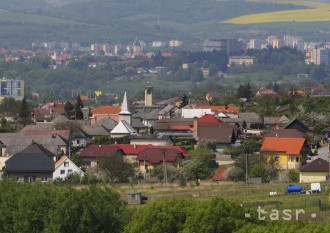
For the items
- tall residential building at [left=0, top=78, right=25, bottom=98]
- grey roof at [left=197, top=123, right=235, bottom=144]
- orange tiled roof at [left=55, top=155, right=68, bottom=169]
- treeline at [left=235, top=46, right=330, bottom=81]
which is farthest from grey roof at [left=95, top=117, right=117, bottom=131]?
treeline at [left=235, top=46, right=330, bottom=81]

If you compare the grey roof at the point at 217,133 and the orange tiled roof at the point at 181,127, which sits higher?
the grey roof at the point at 217,133

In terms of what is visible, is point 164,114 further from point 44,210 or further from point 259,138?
point 44,210

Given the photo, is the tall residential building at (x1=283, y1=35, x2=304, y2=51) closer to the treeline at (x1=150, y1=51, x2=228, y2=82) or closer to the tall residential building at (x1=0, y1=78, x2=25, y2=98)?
the treeline at (x1=150, y1=51, x2=228, y2=82)

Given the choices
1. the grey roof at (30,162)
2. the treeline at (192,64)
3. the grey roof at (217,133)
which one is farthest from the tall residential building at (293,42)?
the grey roof at (30,162)

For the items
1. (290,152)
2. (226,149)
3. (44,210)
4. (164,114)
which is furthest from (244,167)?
(164,114)

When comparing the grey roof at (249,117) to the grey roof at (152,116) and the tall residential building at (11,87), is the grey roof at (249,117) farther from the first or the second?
the tall residential building at (11,87)
